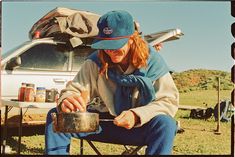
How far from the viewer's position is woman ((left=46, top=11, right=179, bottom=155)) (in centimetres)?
451

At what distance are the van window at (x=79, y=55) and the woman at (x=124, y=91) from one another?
1.03ft

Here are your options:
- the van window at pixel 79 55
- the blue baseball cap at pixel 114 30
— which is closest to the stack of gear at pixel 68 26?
the van window at pixel 79 55

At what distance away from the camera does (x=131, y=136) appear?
4574mm

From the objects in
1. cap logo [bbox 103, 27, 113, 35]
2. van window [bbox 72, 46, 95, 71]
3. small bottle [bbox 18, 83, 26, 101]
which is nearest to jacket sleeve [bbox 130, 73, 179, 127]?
cap logo [bbox 103, 27, 113, 35]

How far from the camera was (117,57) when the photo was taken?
472 centimetres

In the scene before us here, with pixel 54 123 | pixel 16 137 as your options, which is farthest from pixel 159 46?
pixel 16 137

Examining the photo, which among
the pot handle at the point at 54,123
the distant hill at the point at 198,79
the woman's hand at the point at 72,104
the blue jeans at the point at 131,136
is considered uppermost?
the distant hill at the point at 198,79

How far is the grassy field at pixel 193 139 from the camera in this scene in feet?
16.3

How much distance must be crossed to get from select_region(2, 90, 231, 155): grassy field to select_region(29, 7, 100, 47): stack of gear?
47.8 inches

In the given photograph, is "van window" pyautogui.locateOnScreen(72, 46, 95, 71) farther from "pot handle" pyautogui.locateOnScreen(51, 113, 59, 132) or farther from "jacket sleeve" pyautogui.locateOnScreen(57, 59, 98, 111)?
"pot handle" pyautogui.locateOnScreen(51, 113, 59, 132)

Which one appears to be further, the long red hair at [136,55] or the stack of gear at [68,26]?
the stack of gear at [68,26]

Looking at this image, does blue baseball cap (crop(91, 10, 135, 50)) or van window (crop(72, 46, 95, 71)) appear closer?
blue baseball cap (crop(91, 10, 135, 50))

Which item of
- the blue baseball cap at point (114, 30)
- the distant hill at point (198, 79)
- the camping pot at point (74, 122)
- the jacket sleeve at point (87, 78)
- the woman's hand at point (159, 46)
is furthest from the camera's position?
the woman's hand at point (159, 46)

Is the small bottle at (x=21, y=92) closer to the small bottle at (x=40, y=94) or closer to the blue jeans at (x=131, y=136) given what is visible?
the small bottle at (x=40, y=94)
